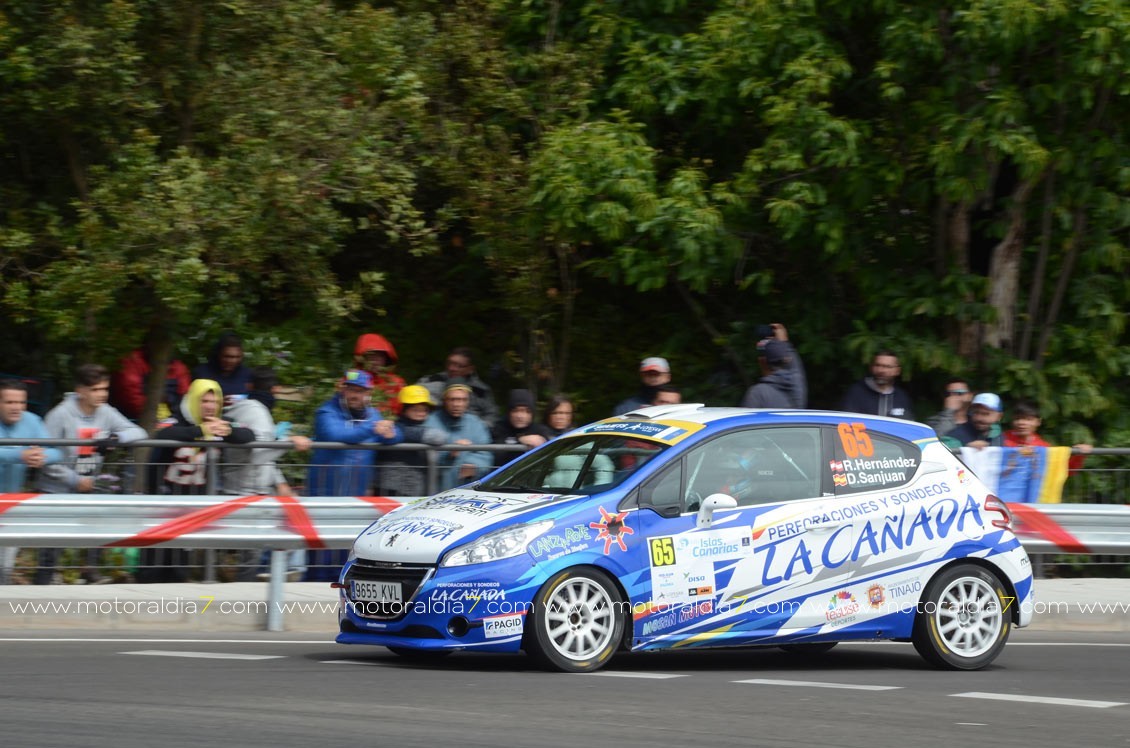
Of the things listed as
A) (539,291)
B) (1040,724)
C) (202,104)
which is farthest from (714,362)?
(1040,724)

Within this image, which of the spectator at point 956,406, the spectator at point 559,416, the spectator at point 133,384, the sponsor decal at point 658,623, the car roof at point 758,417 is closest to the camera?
the sponsor decal at point 658,623

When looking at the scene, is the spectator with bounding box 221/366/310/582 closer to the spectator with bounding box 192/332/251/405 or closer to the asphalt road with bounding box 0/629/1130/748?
the spectator with bounding box 192/332/251/405

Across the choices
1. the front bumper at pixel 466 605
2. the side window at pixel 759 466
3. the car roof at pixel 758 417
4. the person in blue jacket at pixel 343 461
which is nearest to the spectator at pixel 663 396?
the person in blue jacket at pixel 343 461

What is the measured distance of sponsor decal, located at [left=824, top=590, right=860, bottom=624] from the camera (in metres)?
10.4

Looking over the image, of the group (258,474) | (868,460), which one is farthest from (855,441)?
(258,474)

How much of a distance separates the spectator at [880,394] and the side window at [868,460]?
3.40 metres

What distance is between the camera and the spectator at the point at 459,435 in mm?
13383

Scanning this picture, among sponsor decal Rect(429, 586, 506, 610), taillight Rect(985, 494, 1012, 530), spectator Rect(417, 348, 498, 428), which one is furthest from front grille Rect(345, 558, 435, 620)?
spectator Rect(417, 348, 498, 428)

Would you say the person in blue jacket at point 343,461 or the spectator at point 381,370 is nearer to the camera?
the person in blue jacket at point 343,461

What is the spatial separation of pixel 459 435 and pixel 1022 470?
4653 millimetres

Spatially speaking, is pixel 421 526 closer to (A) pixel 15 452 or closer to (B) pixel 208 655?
(B) pixel 208 655

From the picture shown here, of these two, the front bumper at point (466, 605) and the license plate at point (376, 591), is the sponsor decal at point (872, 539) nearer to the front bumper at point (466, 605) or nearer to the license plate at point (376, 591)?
the front bumper at point (466, 605)

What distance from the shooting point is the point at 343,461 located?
13250 mm

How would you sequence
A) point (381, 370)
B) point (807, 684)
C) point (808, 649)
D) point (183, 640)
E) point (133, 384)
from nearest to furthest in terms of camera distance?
point (807, 684)
point (183, 640)
point (808, 649)
point (133, 384)
point (381, 370)
